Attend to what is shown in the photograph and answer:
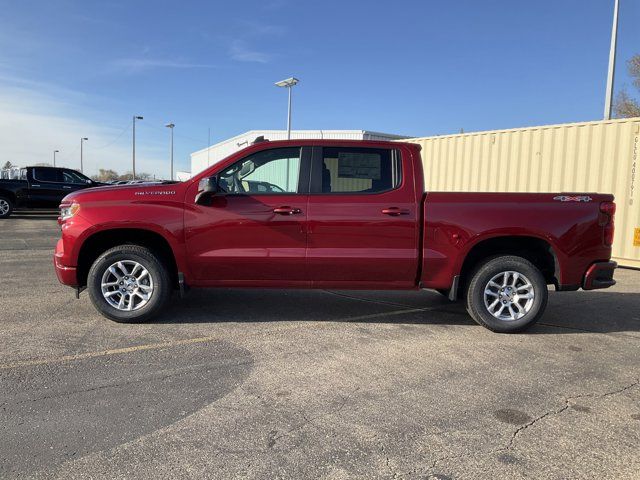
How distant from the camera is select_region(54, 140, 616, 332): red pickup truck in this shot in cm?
506

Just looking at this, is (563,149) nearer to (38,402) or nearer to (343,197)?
(343,197)

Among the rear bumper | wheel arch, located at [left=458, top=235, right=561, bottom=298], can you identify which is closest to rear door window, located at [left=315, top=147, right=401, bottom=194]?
wheel arch, located at [left=458, top=235, right=561, bottom=298]

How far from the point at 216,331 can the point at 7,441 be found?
7.55 ft

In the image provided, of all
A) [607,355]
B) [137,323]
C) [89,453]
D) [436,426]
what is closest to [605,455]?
[436,426]

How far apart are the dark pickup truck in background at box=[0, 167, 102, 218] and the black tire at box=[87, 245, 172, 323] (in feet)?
47.6

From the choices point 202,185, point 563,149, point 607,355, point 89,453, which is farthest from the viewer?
point 563,149

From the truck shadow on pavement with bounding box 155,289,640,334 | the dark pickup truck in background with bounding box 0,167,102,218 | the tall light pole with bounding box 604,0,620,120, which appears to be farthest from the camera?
the dark pickup truck in background with bounding box 0,167,102,218

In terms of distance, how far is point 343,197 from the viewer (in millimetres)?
5109

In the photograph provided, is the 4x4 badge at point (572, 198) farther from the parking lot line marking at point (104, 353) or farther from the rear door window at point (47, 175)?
the rear door window at point (47, 175)

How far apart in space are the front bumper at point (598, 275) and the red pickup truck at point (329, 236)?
0.04 ft

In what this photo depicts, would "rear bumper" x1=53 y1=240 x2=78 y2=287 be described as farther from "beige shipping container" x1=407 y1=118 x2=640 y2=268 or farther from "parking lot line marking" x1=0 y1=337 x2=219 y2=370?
"beige shipping container" x1=407 y1=118 x2=640 y2=268

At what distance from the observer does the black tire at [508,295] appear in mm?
5094

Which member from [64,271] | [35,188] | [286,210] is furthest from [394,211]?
[35,188]

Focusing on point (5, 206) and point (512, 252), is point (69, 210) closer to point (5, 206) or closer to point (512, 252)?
point (512, 252)
